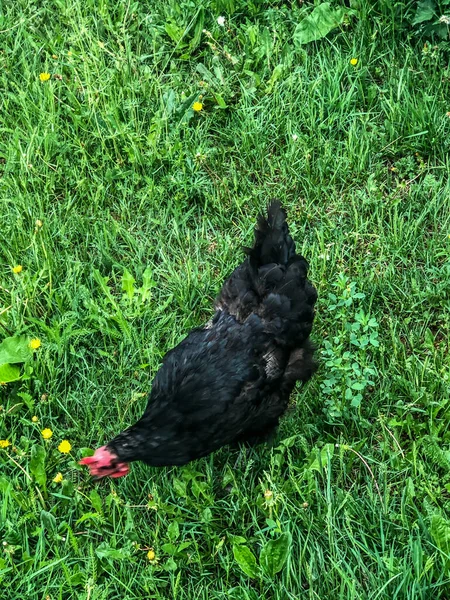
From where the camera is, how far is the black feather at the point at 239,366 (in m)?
2.93

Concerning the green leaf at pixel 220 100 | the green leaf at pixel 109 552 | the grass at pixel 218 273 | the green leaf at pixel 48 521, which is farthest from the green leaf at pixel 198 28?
the green leaf at pixel 109 552

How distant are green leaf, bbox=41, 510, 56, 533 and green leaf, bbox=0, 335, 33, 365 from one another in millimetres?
798

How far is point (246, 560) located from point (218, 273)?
162 centimetres

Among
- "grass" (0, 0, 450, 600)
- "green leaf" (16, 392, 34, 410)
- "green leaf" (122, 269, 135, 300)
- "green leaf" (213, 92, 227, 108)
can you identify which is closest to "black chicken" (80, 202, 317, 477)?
"grass" (0, 0, 450, 600)

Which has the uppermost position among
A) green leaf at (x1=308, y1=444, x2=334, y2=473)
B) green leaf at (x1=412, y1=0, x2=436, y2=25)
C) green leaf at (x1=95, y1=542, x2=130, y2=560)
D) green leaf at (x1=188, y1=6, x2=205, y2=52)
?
green leaf at (x1=188, y1=6, x2=205, y2=52)

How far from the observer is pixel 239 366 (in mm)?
3057

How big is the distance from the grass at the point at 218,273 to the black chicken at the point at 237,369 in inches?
9.4

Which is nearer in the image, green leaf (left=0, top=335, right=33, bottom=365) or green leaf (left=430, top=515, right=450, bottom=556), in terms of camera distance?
green leaf (left=430, top=515, right=450, bottom=556)

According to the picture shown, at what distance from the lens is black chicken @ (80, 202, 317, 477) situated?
2.92 m

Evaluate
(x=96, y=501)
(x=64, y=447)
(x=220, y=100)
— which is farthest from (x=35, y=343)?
(x=220, y=100)

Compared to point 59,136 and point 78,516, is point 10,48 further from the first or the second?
point 78,516

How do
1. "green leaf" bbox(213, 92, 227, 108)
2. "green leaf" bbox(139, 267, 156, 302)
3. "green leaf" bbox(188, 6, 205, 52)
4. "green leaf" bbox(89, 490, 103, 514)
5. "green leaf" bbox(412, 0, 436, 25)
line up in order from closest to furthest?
"green leaf" bbox(89, 490, 103, 514)
"green leaf" bbox(139, 267, 156, 302)
"green leaf" bbox(412, 0, 436, 25)
"green leaf" bbox(213, 92, 227, 108)
"green leaf" bbox(188, 6, 205, 52)

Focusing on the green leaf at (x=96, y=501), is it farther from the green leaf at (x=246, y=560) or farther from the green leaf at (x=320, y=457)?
the green leaf at (x=320, y=457)

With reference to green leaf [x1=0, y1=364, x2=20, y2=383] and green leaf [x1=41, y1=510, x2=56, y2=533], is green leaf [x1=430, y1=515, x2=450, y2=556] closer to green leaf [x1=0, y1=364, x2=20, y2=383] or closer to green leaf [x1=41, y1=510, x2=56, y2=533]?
green leaf [x1=41, y1=510, x2=56, y2=533]
